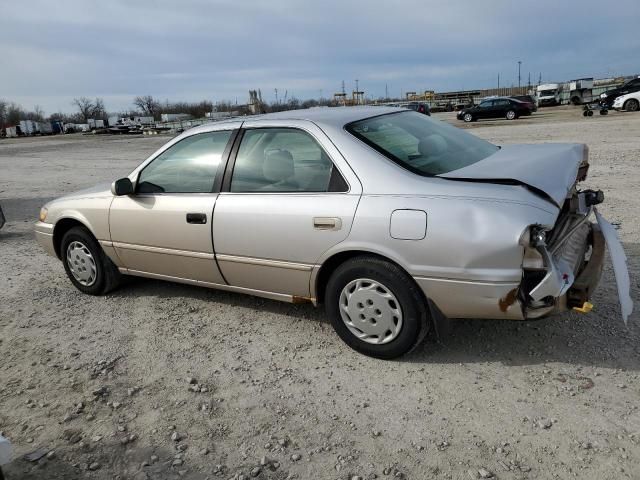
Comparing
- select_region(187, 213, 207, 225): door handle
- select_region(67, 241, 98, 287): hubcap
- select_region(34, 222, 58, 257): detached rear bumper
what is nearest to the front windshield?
select_region(187, 213, 207, 225): door handle

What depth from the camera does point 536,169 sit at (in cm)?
312

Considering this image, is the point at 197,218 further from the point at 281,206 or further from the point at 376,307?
the point at 376,307

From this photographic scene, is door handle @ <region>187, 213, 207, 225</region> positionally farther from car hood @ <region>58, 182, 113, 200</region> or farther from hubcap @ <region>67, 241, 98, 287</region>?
hubcap @ <region>67, 241, 98, 287</region>

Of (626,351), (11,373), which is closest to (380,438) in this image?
(626,351)

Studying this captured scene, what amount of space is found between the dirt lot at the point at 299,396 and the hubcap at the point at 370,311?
205 millimetres

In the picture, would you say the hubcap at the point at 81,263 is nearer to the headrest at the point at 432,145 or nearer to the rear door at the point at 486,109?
the headrest at the point at 432,145

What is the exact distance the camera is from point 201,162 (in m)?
4.06

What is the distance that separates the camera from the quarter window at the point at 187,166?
157 inches

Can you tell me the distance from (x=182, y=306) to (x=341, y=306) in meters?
1.77

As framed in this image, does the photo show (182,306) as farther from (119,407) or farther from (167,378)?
(119,407)

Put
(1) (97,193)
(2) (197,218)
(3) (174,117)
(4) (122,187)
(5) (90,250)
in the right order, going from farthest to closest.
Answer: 1. (3) (174,117)
2. (5) (90,250)
3. (1) (97,193)
4. (4) (122,187)
5. (2) (197,218)

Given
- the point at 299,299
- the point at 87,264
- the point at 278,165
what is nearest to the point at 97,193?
the point at 87,264

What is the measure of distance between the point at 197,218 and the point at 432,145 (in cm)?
180

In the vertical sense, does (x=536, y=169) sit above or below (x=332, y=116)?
below
